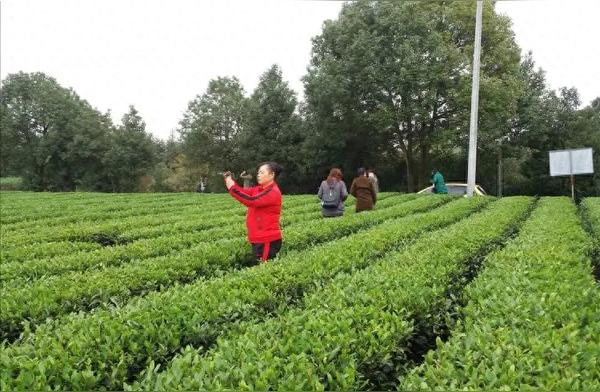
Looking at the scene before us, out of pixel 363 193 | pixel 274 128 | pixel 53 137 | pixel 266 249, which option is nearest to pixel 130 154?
pixel 53 137

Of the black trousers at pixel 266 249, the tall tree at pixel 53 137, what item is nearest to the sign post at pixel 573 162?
the black trousers at pixel 266 249

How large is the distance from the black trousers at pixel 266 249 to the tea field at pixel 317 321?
435 millimetres

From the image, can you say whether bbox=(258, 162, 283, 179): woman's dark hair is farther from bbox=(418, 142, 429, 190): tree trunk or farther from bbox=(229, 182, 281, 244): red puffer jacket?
bbox=(418, 142, 429, 190): tree trunk

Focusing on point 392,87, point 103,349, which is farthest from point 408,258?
point 392,87

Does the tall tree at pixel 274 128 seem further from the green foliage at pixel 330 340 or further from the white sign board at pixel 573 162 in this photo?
the green foliage at pixel 330 340

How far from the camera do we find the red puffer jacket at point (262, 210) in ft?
25.6

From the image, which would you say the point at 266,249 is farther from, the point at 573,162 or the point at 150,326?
the point at 573,162

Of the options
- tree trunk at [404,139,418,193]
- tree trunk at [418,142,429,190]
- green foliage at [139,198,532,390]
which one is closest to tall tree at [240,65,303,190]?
tree trunk at [404,139,418,193]

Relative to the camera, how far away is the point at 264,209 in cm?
802

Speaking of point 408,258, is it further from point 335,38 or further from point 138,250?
point 335,38

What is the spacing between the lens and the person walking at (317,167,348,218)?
13.5m

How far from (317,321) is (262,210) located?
389 cm

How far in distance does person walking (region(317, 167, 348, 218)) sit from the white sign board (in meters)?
14.3

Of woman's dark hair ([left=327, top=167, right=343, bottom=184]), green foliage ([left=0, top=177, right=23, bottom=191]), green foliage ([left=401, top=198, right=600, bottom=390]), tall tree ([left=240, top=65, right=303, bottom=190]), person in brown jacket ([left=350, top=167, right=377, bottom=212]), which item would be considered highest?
tall tree ([left=240, top=65, right=303, bottom=190])
